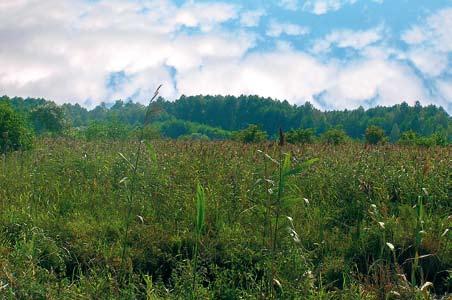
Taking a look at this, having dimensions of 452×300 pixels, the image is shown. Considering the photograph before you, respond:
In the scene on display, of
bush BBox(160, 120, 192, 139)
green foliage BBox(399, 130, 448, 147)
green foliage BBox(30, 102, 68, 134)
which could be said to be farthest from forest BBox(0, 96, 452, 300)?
bush BBox(160, 120, 192, 139)

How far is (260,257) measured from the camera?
228 inches

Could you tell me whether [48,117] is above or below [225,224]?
above

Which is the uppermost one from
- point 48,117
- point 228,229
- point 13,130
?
point 48,117

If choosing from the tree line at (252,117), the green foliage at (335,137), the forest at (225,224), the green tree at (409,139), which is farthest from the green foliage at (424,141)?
the tree line at (252,117)

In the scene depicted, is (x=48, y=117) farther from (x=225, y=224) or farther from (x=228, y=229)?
(x=228, y=229)

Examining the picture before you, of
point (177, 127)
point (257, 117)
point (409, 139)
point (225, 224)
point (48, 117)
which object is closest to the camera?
point (225, 224)

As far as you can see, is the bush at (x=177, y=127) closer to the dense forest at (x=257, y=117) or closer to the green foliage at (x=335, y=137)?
the dense forest at (x=257, y=117)

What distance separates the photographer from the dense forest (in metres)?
59.5

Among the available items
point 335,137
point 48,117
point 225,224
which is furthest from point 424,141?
point 48,117

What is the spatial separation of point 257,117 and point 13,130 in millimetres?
73984

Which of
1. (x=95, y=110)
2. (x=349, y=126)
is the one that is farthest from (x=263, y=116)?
(x=95, y=110)

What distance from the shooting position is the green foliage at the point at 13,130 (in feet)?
38.8

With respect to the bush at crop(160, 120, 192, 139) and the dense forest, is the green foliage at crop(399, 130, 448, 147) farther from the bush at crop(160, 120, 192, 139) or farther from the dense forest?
the bush at crop(160, 120, 192, 139)

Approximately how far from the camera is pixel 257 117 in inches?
3366
